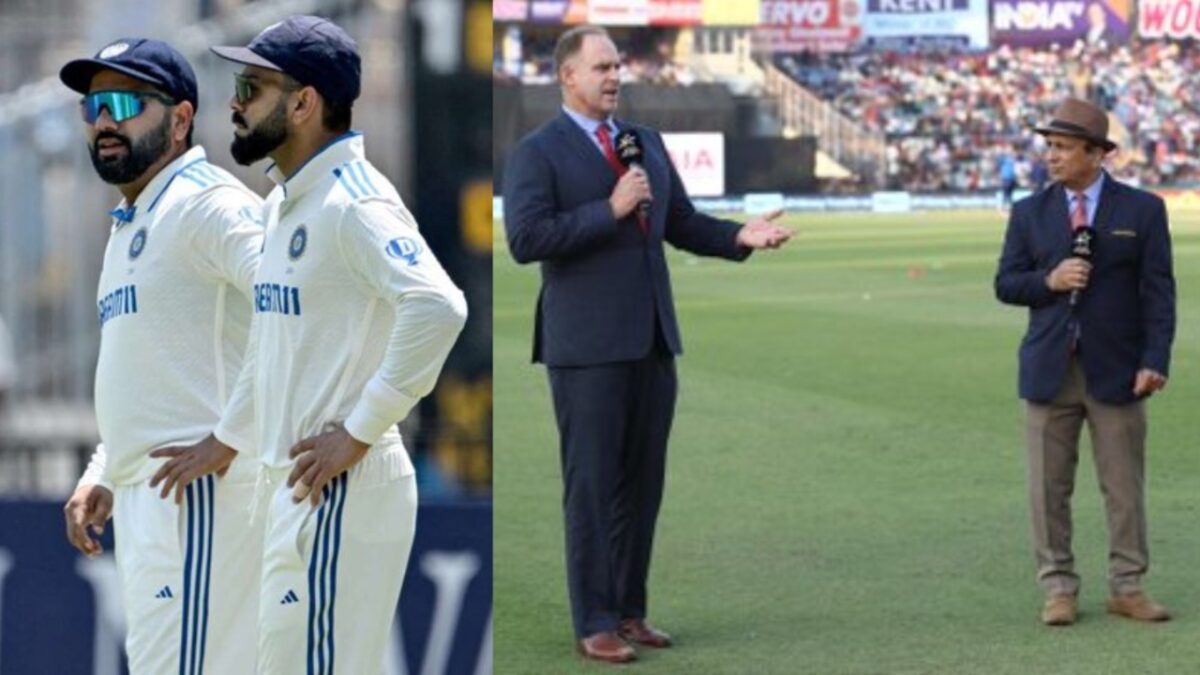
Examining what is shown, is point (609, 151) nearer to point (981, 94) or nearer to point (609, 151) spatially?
point (609, 151)

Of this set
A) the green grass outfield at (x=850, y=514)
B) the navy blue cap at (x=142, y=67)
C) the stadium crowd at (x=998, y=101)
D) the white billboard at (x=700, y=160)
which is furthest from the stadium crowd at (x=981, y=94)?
the navy blue cap at (x=142, y=67)

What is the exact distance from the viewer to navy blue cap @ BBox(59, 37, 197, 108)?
391cm

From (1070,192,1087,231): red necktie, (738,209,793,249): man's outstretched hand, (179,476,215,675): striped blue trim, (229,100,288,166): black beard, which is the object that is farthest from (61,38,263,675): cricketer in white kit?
(1070,192,1087,231): red necktie

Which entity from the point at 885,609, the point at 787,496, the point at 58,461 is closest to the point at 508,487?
the point at 787,496

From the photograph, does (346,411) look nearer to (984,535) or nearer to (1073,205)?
(1073,205)

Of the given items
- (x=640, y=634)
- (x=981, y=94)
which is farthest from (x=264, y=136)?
(x=981, y=94)

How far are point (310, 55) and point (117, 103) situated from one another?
2.09 ft

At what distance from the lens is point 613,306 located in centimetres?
593

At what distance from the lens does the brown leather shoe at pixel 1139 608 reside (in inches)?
257

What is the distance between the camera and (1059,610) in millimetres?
6488

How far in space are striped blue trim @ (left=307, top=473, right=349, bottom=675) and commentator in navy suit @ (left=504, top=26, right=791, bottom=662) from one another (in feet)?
8.33

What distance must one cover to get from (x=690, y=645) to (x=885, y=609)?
80 cm

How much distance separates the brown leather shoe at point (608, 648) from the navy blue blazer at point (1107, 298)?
4.77 ft

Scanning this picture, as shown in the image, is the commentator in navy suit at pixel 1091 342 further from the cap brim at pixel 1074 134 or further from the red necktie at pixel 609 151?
the red necktie at pixel 609 151
